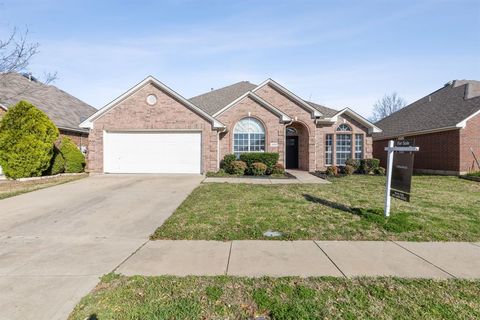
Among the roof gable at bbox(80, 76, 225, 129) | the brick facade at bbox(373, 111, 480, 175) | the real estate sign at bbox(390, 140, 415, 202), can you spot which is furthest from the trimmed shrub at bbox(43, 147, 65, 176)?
the brick facade at bbox(373, 111, 480, 175)

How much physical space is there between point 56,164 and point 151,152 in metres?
5.11

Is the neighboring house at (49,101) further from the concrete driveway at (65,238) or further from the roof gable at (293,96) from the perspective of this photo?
the roof gable at (293,96)

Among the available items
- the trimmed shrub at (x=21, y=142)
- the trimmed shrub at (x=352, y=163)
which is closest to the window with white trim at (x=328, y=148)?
the trimmed shrub at (x=352, y=163)

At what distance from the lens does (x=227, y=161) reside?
1673cm

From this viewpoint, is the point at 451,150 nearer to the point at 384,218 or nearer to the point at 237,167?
the point at 237,167

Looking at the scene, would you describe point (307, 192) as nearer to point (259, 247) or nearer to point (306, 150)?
point (259, 247)

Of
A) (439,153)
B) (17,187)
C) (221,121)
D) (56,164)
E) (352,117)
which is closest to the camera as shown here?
(17,187)

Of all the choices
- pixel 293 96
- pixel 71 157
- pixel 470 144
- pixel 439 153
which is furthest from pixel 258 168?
pixel 470 144

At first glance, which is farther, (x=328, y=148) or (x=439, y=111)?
(x=439, y=111)

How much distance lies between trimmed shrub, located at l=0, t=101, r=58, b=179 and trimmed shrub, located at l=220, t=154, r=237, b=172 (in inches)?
369

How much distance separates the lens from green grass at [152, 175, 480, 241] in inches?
223

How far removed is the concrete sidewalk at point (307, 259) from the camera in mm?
3990

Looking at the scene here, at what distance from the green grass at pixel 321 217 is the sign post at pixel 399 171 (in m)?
0.54

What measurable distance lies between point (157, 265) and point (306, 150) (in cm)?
1669
